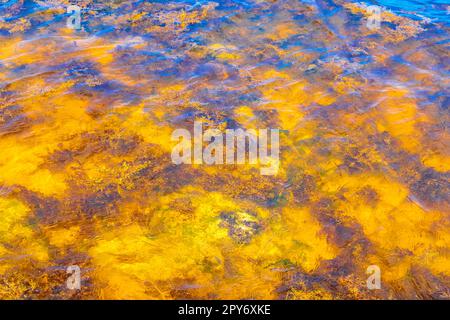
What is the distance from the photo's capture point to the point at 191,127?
5578mm

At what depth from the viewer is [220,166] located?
16.5 ft

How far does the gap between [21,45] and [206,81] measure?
3717mm

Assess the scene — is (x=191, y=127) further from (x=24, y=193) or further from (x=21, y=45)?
(x=21, y=45)
